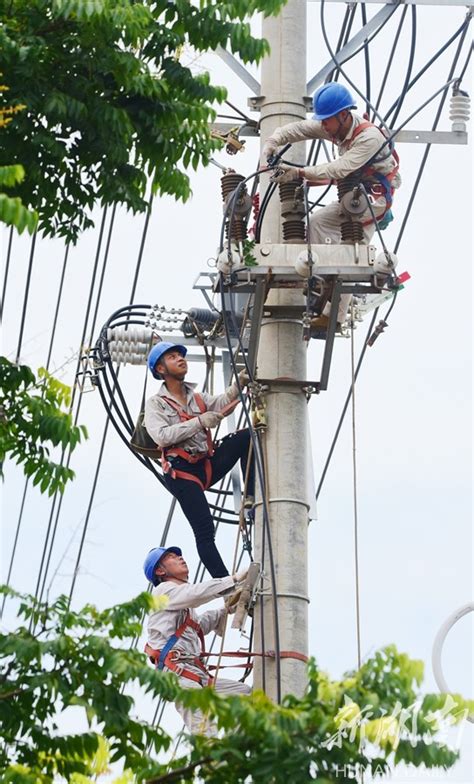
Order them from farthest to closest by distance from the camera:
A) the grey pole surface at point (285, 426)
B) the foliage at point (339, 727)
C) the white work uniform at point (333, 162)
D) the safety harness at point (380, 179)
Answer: the safety harness at point (380, 179), the white work uniform at point (333, 162), the grey pole surface at point (285, 426), the foliage at point (339, 727)

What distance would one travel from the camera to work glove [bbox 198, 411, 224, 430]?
12.2 m

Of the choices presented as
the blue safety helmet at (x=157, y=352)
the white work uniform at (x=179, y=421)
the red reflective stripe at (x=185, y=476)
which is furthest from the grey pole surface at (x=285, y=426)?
the blue safety helmet at (x=157, y=352)

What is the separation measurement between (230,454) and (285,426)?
1227mm

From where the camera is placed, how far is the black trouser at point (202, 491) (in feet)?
40.2

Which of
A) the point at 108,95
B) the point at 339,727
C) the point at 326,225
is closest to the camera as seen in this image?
the point at 339,727

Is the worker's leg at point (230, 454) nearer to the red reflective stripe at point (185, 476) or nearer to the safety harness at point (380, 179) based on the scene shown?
the red reflective stripe at point (185, 476)

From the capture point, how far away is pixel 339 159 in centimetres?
1180

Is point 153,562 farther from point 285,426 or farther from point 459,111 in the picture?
point 459,111

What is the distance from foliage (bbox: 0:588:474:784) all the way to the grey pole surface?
7.96ft

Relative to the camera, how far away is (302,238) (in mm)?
11508

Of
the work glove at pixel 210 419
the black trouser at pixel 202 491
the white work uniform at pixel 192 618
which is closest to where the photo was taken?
the white work uniform at pixel 192 618

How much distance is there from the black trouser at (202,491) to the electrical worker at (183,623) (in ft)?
0.65

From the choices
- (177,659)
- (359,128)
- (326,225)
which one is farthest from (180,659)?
(359,128)

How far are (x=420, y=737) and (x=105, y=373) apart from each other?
665cm
